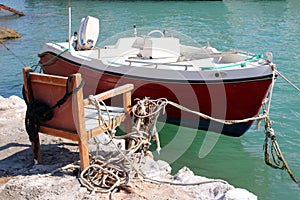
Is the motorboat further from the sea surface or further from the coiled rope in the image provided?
the coiled rope

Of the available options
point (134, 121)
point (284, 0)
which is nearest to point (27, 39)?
point (134, 121)

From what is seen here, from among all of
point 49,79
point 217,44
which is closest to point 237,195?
point 49,79

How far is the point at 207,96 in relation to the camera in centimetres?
773

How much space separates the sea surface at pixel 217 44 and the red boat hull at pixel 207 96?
40 cm

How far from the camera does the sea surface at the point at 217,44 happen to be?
713cm

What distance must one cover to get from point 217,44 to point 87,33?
30.9 ft

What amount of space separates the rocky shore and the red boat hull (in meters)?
2.48

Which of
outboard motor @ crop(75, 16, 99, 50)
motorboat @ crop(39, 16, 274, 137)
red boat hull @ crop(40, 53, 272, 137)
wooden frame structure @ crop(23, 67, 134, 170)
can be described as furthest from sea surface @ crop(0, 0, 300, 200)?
outboard motor @ crop(75, 16, 99, 50)

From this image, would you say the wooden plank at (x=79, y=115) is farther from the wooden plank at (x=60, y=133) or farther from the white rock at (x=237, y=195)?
the white rock at (x=237, y=195)

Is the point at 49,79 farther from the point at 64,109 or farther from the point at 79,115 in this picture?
the point at 79,115

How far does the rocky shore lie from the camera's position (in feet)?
14.7

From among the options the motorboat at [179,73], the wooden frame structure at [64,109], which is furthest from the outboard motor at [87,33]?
the wooden frame structure at [64,109]

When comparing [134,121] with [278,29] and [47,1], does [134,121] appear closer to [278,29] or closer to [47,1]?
[278,29]

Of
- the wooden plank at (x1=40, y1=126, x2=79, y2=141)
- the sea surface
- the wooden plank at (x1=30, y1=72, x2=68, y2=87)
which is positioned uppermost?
the wooden plank at (x1=30, y1=72, x2=68, y2=87)
